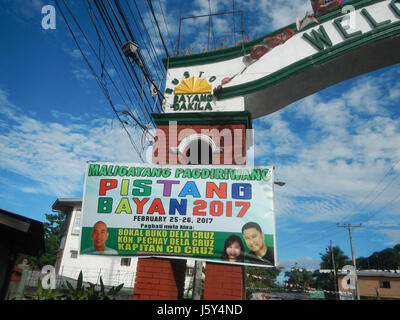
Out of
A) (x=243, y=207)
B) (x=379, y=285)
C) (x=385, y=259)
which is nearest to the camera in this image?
(x=243, y=207)

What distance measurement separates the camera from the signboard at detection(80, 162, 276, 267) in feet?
20.6

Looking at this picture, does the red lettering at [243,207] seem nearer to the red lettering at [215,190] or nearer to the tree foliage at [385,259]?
the red lettering at [215,190]

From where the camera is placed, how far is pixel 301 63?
Answer: 331 inches

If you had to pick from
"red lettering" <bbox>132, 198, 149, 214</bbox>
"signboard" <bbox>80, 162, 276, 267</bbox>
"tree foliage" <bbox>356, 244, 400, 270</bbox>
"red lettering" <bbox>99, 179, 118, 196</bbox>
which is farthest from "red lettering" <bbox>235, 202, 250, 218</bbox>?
"tree foliage" <bbox>356, 244, 400, 270</bbox>

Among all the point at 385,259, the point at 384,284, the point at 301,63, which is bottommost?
the point at 384,284

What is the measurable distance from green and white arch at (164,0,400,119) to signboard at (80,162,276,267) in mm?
2975

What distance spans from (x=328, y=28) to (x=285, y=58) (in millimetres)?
1600

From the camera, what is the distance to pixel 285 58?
8.75 metres

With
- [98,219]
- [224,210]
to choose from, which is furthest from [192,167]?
[98,219]

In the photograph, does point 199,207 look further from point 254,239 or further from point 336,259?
point 336,259

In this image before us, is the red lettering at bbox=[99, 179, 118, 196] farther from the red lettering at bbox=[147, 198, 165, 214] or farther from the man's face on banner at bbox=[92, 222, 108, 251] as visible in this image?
the red lettering at bbox=[147, 198, 165, 214]

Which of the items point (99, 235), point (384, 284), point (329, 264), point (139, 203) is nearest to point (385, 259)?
point (329, 264)

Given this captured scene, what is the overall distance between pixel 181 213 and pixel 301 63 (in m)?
5.73
